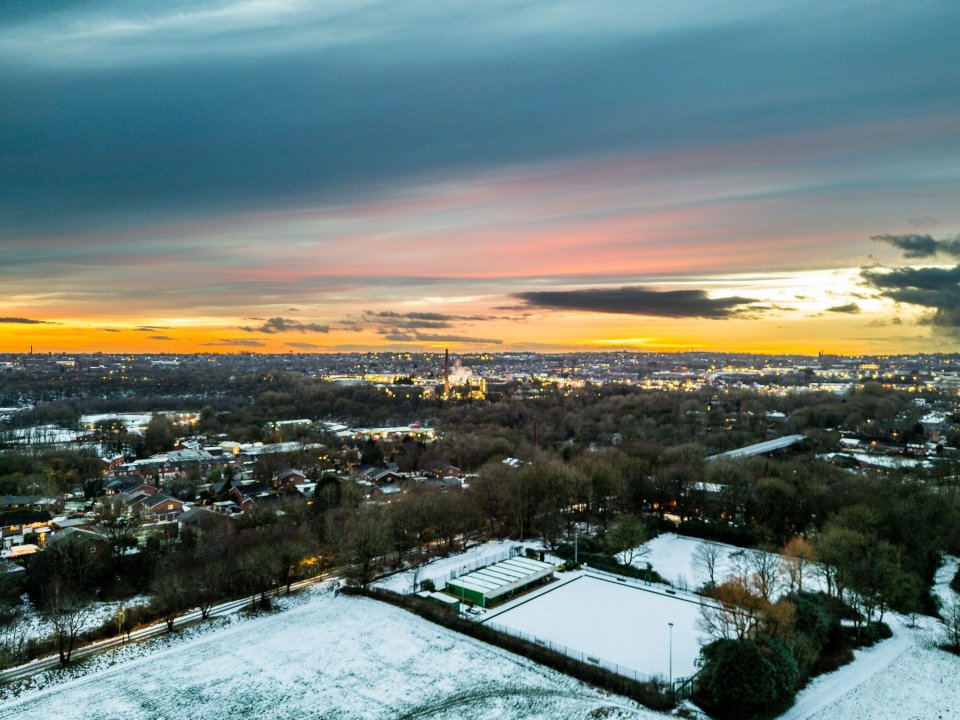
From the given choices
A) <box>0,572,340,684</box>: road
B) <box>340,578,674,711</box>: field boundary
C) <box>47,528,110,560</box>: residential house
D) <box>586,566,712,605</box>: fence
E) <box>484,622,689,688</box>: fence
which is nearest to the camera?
<box>340,578,674,711</box>: field boundary

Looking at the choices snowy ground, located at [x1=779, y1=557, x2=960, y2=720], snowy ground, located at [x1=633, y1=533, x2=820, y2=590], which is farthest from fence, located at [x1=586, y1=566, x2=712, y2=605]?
snowy ground, located at [x1=779, y1=557, x2=960, y2=720]

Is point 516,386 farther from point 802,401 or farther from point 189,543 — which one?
point 189,543

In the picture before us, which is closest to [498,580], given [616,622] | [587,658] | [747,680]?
[616,622]

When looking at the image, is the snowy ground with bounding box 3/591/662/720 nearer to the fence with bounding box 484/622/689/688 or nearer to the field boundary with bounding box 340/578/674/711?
the field boundary with bounding box 340/578/674/711

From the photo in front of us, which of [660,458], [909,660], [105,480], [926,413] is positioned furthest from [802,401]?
[105,480]

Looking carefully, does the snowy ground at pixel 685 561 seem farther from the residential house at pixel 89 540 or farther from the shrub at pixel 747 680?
the residential house at pixel 89 540

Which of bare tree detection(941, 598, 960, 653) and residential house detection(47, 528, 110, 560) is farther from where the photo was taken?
residential house detection(47, 528, 110, 560)

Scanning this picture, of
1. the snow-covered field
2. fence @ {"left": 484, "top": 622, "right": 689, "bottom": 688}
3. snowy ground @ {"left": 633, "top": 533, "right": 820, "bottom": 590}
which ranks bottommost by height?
snowy ground @ {"left": 633, "top": 533, "right": 820, "bottom": 590}
